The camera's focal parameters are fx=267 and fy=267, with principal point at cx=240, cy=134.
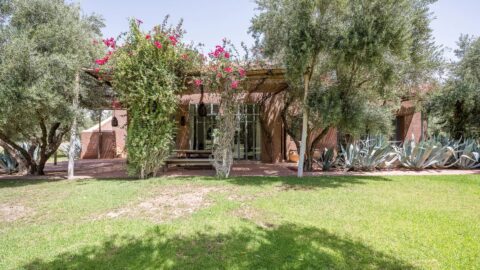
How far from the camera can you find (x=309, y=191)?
723cm

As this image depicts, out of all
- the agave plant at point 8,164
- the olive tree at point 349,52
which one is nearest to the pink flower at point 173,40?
the olive tree at point 349,52

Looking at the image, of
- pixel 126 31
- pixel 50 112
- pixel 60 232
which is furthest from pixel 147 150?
pixel 60 232

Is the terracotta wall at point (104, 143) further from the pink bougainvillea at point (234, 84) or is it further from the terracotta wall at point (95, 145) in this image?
the pink bougainvillea at point (234, 84)

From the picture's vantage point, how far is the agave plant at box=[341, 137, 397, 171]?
1068cm

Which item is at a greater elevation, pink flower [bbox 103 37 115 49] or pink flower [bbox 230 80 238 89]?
pink flower [bbox 103 37 115 49]

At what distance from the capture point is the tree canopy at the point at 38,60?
297 inches

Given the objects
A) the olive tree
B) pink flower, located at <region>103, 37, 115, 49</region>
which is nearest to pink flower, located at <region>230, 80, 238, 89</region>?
the olive tree

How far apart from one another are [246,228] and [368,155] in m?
7.88

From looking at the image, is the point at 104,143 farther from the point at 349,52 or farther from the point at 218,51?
the point at 349,52

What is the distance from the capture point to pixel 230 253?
3.80 metres

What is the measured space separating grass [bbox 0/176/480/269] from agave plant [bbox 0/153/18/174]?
14.6 ft

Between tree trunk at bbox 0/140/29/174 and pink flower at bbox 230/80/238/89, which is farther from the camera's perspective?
tree trunk at bbox 0/140/29/174

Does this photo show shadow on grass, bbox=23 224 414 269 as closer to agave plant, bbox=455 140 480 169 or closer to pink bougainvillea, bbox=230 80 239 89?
pink bougainvillea, bbox=230 80 239 89

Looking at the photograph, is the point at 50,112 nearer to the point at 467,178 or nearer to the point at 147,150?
the point at 147,150
